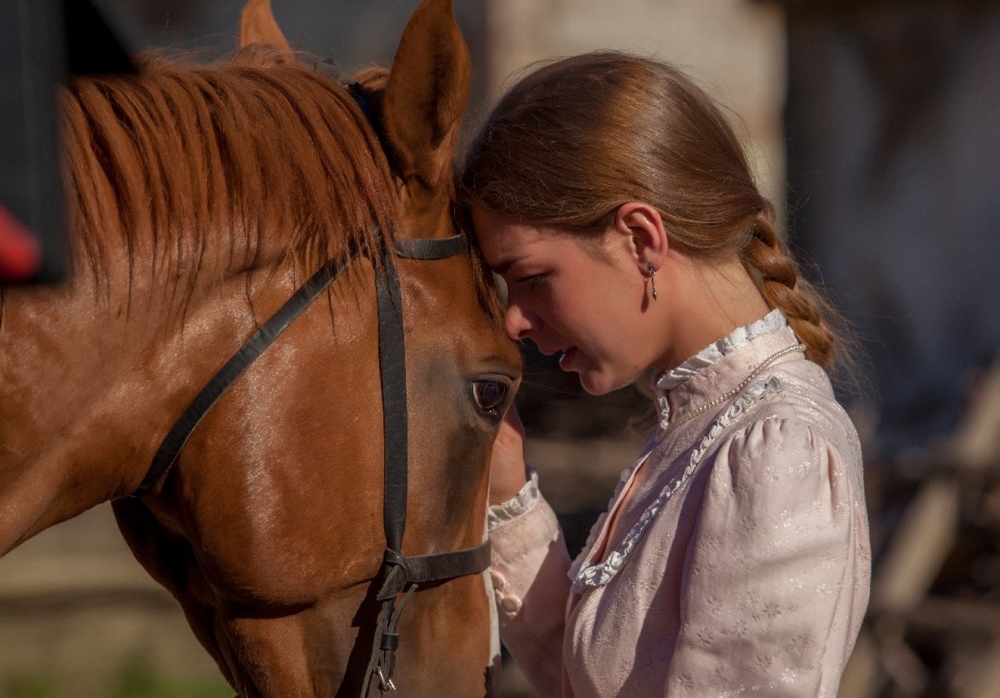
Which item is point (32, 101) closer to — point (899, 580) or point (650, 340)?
point (650, 340)

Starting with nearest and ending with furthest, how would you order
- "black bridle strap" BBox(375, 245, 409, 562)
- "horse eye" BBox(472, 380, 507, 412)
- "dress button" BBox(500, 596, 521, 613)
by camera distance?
1. "black bridle strap" BBox(375, 245, 409, 562)
2. "horse eye" BBox(472, 380, 507, 412)
3. "dress button" BBox(500, 596, 521, 613)

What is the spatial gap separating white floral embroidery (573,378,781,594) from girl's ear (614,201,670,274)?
0.66 ft

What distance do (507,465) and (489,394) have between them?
29 cm

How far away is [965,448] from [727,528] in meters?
2.91

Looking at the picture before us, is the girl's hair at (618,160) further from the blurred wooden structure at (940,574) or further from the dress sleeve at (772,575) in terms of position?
the blurred wooden structure at (940,574)

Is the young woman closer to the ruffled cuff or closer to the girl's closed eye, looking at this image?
the girl's closed eye

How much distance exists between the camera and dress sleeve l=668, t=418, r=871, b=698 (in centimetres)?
121

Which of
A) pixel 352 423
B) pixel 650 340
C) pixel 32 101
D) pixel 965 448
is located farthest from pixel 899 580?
pixel 32 101

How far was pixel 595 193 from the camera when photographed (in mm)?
1404

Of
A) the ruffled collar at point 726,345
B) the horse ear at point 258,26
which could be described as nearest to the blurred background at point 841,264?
the horse ear at point 258,26

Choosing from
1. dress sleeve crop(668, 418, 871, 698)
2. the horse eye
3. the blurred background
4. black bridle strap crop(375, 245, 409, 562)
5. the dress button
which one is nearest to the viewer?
dress sleeve crop(668, 418, 871, 698)

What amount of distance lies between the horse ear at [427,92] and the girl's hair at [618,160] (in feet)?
0.31

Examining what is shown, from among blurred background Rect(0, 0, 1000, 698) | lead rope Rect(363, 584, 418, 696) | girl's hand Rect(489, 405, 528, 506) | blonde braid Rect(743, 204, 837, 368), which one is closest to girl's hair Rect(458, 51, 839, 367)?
blonde braid Rect(743, 204, 837, 368)

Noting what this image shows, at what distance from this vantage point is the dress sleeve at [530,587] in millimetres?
1693
